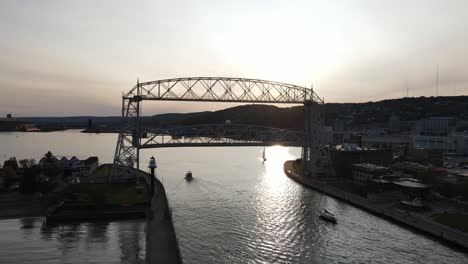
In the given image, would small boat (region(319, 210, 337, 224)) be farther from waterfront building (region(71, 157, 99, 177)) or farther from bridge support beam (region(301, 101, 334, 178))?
waterfront building (region(71, 157, 99, 177))

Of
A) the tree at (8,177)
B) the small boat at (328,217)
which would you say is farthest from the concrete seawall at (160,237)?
the tree at (8,177)

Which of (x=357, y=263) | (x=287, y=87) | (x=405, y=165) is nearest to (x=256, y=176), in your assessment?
(x=287, y=87)

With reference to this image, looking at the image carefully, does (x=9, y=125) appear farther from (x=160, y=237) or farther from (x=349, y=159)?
(x=160, y=237)

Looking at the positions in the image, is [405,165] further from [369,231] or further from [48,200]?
[48,200]

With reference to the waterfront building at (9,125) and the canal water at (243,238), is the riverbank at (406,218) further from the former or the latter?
the waterfront building at (9,125)

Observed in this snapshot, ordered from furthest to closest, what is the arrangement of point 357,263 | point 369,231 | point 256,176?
1. point 256,176
2. point 369,231
3. point 357,263
